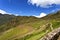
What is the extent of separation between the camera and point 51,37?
53.6ft

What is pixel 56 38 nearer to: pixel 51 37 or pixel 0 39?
pixel 51 37

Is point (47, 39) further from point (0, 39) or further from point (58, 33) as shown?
point (0, 39)

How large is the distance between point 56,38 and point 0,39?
12787 cm

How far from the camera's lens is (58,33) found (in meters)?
17.0

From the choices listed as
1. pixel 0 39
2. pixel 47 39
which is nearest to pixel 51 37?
pixel 47 39

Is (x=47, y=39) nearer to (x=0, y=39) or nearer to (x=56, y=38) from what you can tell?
(x=56, y=38)

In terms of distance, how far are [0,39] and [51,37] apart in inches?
5065

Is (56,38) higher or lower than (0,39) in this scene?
lower

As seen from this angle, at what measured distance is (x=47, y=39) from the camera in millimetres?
16234

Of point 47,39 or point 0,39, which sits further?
point 0,39

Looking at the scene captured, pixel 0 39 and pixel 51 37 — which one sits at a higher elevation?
pixel 0 39

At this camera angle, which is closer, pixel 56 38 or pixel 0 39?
pixel 56 38

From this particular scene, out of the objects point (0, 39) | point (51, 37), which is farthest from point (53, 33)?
point (0, 39)

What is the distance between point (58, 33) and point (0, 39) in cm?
12817
